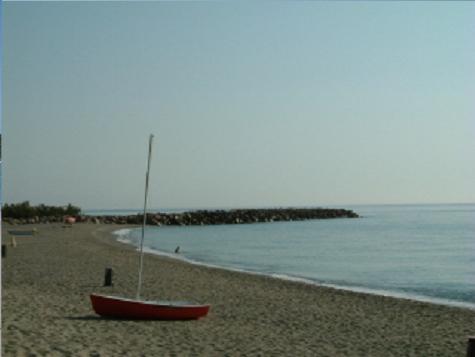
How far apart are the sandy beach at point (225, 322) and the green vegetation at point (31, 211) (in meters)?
65.3

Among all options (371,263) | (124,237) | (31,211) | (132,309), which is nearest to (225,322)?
(132,309)

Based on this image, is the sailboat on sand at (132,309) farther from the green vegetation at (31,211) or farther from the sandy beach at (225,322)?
the green vegetation at (31,211)

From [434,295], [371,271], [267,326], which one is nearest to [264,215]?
[371,271]

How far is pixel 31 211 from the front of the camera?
8931cm

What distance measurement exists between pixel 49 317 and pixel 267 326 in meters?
4.40

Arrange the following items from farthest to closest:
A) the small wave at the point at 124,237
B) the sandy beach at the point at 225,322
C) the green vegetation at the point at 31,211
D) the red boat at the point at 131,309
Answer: the green vegetation at the point at 31,211
the small wave at the point at 124,237
the red boat at the point at 131,309
the sandy beach at the point at 225,322

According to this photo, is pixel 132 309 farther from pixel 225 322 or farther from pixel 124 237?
pixel 124 237

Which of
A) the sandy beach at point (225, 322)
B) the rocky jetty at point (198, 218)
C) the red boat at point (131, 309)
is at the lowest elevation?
the sandy beach at point (225, 322)

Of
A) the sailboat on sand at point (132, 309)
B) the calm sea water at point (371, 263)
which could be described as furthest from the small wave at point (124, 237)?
the sailboat on sand at point (132, 309)

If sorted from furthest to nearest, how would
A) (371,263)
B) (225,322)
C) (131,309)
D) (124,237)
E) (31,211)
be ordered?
(31,211)
(124,237)
(371,263)
(225,322)
(131,309)

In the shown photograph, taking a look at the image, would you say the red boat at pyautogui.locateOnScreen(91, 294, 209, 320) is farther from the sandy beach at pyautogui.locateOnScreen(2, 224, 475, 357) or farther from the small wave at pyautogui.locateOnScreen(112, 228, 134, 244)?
the small wave at pyautogui.locateOnScreen(112, 228, 134, 244)

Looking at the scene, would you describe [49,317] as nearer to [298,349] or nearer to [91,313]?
[91,313]

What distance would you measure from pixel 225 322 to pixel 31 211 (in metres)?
81.4

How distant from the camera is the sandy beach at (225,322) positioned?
10117 mm
